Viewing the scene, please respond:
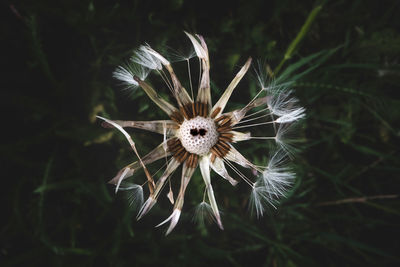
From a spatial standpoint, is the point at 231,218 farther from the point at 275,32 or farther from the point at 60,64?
the point at 60,64

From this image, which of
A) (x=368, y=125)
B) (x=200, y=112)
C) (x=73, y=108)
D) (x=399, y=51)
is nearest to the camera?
(x=200, y=112)

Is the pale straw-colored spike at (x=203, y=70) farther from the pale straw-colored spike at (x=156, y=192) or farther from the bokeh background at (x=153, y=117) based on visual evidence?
the bokeh background at (x=153, y=117)

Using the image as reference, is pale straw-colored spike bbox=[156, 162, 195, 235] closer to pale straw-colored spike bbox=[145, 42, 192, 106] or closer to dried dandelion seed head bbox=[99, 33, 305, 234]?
dried dandelion seed head bbox=[99, 33, 305, 234]

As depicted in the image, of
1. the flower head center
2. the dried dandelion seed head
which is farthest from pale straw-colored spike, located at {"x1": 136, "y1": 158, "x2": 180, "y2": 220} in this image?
the flower head center

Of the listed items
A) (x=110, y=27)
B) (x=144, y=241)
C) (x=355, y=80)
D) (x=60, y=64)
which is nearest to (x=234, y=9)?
(x=110, y=27)

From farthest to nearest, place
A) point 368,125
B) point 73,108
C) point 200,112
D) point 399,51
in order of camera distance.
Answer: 1. point 368,125
2. point 73,108
3. point 399,51
4. point 200,112

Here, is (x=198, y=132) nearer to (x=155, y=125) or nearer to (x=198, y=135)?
(x=198, y=135)

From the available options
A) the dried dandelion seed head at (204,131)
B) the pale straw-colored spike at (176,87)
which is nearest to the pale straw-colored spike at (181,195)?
the dried dandelion seed head at (204,131)
